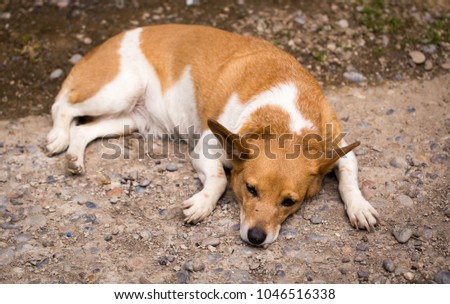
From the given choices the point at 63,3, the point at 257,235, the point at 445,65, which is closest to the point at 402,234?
the point at 257,235

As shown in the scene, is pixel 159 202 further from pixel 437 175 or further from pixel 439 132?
pixel 439 132

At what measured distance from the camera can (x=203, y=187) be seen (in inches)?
182

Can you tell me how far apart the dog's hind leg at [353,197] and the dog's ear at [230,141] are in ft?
2.98

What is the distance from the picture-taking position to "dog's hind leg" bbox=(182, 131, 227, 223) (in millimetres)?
4285

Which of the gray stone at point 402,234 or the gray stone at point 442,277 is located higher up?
the gray stone at point 442,277

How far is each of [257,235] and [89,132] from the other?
2.13 m

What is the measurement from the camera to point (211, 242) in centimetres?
409

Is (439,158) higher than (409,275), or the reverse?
(409,275)

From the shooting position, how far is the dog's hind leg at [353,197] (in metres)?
4.18

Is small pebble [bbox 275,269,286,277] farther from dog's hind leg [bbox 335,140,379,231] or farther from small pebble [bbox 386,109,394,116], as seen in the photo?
small pebble [bbox 386,109,394,116]

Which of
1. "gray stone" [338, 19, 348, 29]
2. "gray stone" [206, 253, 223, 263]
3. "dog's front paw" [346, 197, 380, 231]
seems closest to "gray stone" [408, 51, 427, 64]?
"gray stone" [338, 19, 348, 29]

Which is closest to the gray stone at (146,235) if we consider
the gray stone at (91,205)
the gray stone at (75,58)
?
the gray stone at (91,205)

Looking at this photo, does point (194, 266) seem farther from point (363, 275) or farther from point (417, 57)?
point (417, 57)

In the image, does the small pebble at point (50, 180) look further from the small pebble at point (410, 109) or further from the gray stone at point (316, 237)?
the small pebble at point (410, 109)
